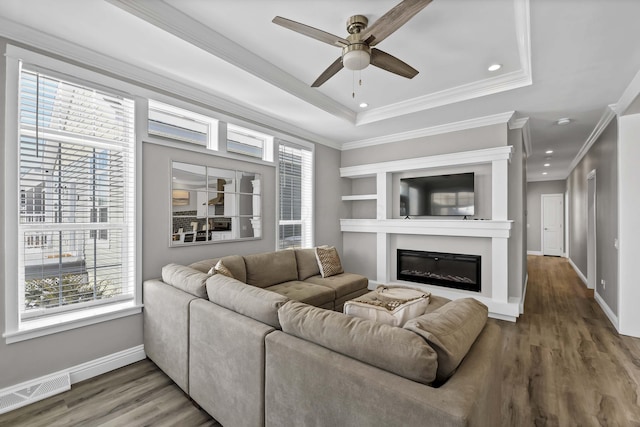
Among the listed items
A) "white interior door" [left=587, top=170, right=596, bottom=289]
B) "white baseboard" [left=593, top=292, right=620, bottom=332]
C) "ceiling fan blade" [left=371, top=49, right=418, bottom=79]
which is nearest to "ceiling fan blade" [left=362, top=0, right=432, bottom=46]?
"ceiling fan blade" [left=371, top=49, right=418, bottom=79]

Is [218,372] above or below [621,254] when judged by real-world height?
below

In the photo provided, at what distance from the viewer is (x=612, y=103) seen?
335 centimetres

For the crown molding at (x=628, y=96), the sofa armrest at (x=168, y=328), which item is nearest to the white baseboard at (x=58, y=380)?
the sofa armrest at (x=168, y=328)

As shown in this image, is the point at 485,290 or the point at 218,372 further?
the point at 485,290

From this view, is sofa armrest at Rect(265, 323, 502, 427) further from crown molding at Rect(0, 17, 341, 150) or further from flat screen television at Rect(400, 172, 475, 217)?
flat screen television at Rect(400, 172, 475, 217)

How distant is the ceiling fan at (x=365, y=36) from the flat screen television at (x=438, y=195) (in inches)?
93.7

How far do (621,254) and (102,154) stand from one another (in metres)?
5.58

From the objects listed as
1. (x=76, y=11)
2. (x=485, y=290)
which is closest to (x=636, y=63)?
(x=485, y=290)

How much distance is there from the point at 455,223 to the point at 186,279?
3.51m

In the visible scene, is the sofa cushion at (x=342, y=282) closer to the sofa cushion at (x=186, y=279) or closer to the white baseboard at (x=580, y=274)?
the sofa cushion at (x=186, y=279)

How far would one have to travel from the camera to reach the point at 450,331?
123 centimetres

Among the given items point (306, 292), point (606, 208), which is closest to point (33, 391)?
point (306, 292)

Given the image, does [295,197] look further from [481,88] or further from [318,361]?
[318,361]

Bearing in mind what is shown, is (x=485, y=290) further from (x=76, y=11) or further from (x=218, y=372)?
(x=76, y=11)
